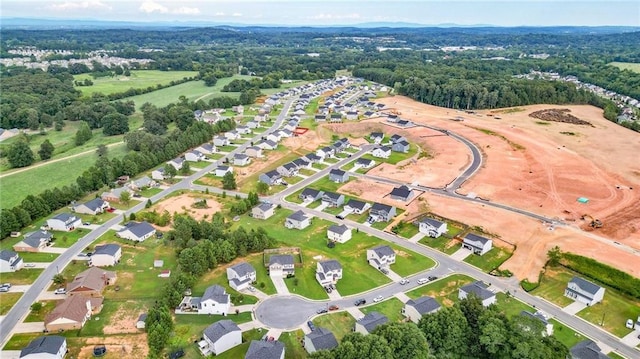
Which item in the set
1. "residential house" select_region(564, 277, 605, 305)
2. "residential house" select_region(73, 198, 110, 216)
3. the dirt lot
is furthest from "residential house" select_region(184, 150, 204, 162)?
"residential house" select_region(564, 277, 605, 305)

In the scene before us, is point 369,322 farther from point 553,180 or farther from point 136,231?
point 553,180

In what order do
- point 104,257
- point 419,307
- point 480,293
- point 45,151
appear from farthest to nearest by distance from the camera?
point 45,151
point 104,257
point 480,293
point 419,307

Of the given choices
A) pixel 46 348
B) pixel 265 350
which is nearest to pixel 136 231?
pixel 46 348

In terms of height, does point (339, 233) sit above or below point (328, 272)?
below

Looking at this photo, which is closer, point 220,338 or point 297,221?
point 220,338

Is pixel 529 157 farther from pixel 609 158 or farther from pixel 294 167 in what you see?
pixel 294 167

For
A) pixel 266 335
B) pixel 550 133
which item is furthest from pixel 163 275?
pixel 550 133

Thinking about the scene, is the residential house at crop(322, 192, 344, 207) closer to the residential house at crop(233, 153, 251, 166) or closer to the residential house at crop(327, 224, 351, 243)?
the residential house at crop(327, 224, 351, 243)
